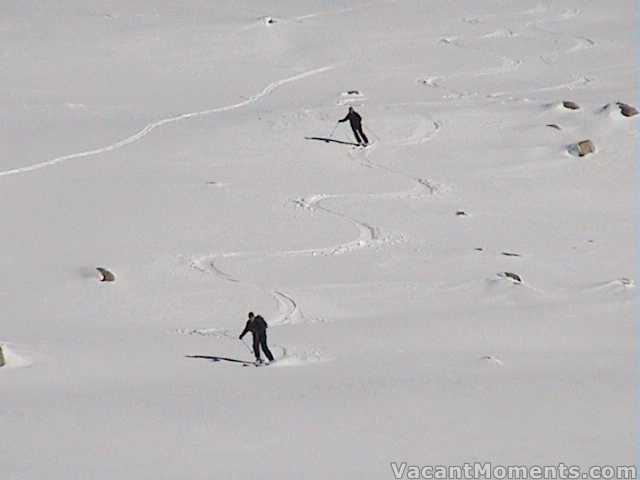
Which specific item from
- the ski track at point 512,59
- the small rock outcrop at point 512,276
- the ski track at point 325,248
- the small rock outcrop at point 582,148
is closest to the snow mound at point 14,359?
the ski track at point 325,248

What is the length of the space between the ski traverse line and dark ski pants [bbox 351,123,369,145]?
4484 mm

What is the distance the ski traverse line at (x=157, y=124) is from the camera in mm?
25641

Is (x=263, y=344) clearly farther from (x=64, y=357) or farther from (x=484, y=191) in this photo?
(x=484, y=191)

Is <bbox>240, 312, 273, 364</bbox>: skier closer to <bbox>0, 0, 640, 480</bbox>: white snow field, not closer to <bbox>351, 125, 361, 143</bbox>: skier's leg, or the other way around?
<bbox>0, 0, 640, 480</bbox>: white snow field

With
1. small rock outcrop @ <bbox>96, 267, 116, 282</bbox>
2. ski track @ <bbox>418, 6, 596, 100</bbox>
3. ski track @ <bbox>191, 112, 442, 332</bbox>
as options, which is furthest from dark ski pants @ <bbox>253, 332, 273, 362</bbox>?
ski track @ <bbox>418, 6, 596, 100</bbox>

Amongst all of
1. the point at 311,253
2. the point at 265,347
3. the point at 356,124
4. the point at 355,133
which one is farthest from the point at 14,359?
the point at 355,133

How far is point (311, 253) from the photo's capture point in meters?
21.4

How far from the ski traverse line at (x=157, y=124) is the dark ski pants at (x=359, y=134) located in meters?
4.48

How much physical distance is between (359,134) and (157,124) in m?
4.73

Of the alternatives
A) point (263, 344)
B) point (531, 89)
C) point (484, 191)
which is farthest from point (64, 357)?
point (531, 89)

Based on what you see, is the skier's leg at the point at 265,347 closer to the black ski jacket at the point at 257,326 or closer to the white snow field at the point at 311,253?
the black ski jacket at the point at 257,326

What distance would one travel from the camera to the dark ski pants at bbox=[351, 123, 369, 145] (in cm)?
2755

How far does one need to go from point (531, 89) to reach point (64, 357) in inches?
792

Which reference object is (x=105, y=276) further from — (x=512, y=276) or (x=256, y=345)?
(x=512, y=276)
